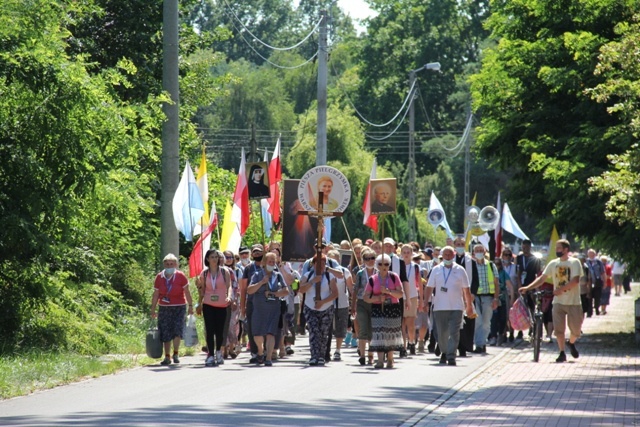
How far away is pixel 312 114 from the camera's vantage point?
71562 mm

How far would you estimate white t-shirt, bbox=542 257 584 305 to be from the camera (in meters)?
20.7

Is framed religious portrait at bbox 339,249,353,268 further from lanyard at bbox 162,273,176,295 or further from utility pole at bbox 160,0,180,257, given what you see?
lanyard at bbox 162,273,176,295

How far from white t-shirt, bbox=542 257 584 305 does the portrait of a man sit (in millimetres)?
3333

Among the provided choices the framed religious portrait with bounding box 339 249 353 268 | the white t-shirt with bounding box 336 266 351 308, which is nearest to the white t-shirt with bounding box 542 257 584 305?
the white t-shirt with bounding box 336 266 351 308

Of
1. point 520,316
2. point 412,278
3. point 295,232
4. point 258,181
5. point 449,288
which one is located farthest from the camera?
point 258,181

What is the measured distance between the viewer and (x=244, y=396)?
1482 centimetres

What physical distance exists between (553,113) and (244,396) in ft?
48.8

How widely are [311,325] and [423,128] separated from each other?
65.1 metres

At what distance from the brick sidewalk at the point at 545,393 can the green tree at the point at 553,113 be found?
10.9 feet

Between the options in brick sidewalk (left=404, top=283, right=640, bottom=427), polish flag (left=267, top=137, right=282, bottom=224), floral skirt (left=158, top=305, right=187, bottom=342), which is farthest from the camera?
polish flag (left=267, top=137, right=282, bottom=224)

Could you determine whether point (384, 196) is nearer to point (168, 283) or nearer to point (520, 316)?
point (520, 316)

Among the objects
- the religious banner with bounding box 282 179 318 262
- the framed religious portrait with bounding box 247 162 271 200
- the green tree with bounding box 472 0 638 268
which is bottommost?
the religious banner with bounding box 282 179 318 262

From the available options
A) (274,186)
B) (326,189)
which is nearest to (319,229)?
(326,189)

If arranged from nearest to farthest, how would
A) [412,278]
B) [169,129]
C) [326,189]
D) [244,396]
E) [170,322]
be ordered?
[244,396], [170,322], [169,129], [412,278], [326,189]
